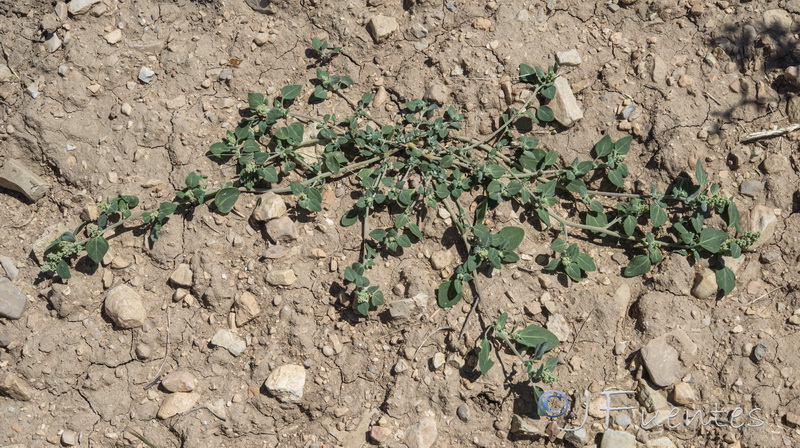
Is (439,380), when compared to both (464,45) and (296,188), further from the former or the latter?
(464,45)

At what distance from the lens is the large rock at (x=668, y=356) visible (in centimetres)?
314

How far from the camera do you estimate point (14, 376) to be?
3285 millimetres

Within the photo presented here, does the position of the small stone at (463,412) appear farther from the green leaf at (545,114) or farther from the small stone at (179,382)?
the green leaf at (545,114)

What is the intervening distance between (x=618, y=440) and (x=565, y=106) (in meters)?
1.79

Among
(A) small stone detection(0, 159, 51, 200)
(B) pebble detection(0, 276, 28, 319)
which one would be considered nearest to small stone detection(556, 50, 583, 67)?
(A) small stone detection(0, 159, 51, 200)

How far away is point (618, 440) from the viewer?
10.1ft

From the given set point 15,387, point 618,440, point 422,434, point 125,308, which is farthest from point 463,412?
point 15,387

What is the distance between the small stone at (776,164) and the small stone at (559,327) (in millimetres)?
1395

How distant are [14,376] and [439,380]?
223cm

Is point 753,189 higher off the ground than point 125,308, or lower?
higher

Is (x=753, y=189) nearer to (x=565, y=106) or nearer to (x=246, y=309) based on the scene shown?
(x=565, y=106)

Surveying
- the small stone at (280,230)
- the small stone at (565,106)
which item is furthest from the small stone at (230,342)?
the small stone at (565,106)

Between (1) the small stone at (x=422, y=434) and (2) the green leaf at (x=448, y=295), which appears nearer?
(1) the small stone at (x=422, y=434)

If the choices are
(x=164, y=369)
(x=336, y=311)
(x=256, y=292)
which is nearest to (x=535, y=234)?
(x=336, y=311)
